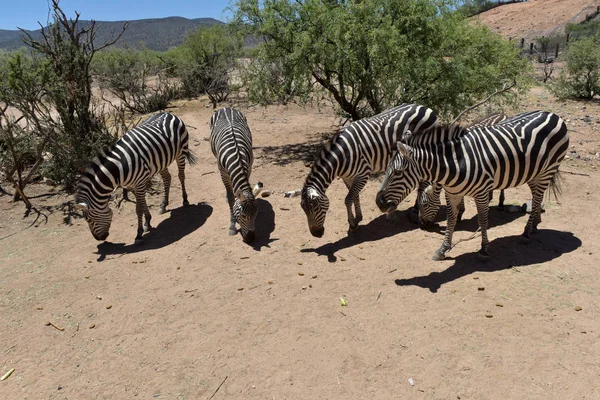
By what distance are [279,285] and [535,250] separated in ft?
10.6

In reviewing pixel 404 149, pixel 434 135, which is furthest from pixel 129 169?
pixel 434 135

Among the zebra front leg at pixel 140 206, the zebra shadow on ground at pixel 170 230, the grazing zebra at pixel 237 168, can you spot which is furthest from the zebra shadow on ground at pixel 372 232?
the zebra front leg at pixel 140 206

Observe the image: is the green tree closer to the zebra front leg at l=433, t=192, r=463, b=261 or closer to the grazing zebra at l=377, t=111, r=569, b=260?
the grazing zebra at l=377, t=111, r=569, b=260

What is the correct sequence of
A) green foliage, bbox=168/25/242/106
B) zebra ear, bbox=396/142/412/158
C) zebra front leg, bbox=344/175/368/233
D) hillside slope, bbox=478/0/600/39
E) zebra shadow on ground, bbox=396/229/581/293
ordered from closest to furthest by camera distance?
zebra ear, bbox=396/142/412/158, zebra shadow on ground, bbox=396/229/581/293, zebra front leg, bbox=344/175/368/233, green foliage, bbox=168/25/242/106, hillside slope, bbox=478/0/600/39

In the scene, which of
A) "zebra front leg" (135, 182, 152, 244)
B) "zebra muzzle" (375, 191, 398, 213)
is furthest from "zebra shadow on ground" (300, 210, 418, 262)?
"zebra front leg" (135, 182, 152, 244)

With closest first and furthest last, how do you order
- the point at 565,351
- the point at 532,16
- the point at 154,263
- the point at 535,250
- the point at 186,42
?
the point at 565,351
the point at 535,250
the point at 154,263
the point at 186,42
the point at 532,16

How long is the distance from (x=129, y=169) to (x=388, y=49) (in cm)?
516

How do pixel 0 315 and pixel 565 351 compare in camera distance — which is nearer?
pixel 565 351

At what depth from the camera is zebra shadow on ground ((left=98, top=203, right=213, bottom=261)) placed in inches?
236

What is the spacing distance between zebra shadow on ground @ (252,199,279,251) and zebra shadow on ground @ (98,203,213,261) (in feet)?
3.08

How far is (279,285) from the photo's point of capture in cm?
482

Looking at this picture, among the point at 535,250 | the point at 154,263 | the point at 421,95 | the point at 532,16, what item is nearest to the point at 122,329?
the point at 154,263

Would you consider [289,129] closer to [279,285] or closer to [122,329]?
[279,285]

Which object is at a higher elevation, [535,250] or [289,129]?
[289,129]
